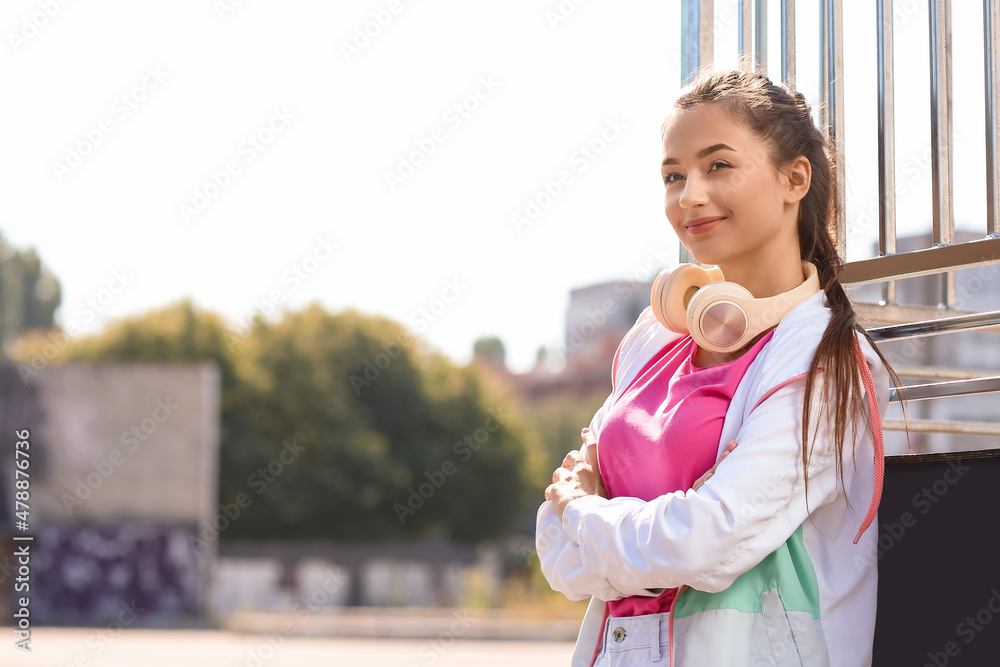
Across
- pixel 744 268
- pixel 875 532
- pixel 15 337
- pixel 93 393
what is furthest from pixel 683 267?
pixel 15 337

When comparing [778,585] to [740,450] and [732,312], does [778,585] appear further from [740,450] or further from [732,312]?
[732,312]

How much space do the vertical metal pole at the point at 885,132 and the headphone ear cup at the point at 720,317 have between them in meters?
0.57

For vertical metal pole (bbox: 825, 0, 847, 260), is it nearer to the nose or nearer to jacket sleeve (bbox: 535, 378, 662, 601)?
the nose

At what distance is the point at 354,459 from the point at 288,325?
5.84 meters

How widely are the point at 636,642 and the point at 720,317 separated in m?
0.49

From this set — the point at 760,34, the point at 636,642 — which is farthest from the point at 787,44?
the point at 636,642

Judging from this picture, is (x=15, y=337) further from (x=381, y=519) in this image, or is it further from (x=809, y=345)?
(x=809, y=345)

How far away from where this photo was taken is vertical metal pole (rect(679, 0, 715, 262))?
239 cm

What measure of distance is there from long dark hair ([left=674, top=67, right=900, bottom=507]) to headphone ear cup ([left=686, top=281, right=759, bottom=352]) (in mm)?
124

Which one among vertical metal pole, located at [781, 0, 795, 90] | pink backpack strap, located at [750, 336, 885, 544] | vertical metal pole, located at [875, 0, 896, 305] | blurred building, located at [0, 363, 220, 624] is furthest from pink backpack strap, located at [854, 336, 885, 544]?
blurred building, located at [0, 363, 220, 624]

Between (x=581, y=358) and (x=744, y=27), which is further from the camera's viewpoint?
(x=581, y=358)

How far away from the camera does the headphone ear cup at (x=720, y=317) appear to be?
1.65 m

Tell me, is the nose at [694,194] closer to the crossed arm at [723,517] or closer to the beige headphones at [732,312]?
the beige headphones at [732,312]

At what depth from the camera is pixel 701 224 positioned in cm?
176
